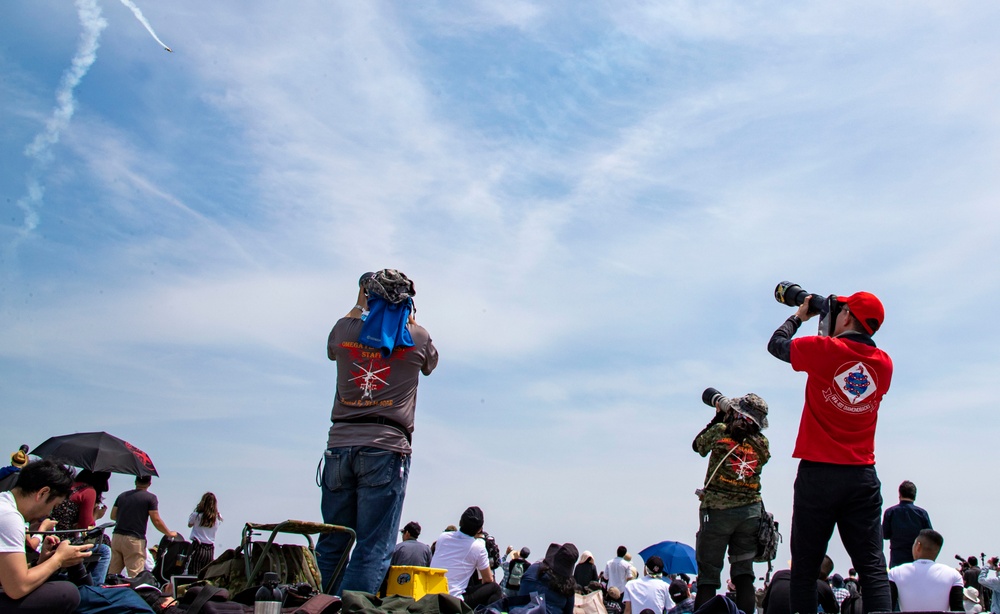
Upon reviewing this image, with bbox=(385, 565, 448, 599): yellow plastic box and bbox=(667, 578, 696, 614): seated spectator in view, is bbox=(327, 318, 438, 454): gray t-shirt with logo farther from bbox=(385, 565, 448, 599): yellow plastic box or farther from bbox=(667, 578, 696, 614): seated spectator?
bbox=(667, 578, 696, 614): seated spectator

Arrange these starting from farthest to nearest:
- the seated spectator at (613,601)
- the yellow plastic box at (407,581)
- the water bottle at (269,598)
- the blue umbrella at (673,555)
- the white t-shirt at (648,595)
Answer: the blue umbrella at (673,555)
the seated spectator at (613,601)
the white t-shirt at (648,595)
the yellow plastic box at (407,581)
the water bottle at (269,598)

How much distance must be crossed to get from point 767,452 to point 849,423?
2122mm

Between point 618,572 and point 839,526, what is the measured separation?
11.0m

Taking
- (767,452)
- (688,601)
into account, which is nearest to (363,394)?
(767,452)

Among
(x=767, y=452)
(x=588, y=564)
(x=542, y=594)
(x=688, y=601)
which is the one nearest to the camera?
(x=767, y=452)

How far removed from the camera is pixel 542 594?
7914 mm

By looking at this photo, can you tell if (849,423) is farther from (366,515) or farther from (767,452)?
(366,515)

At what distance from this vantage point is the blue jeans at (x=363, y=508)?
5.49 metres

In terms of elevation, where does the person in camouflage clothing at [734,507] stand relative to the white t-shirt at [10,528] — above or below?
above

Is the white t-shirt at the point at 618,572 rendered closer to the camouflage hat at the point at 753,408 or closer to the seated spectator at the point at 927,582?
the seated spectator at the point at 927,582

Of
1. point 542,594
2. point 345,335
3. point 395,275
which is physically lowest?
point 542,594

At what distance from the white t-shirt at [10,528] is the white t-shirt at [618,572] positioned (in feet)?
40.5


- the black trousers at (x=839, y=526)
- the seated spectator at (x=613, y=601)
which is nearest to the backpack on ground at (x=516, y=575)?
the seated spectator at (x=613, y=601)

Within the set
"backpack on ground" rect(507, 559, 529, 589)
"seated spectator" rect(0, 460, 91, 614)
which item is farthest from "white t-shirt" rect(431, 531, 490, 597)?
"seated spectator" rect(0, 460, 91, 614)
